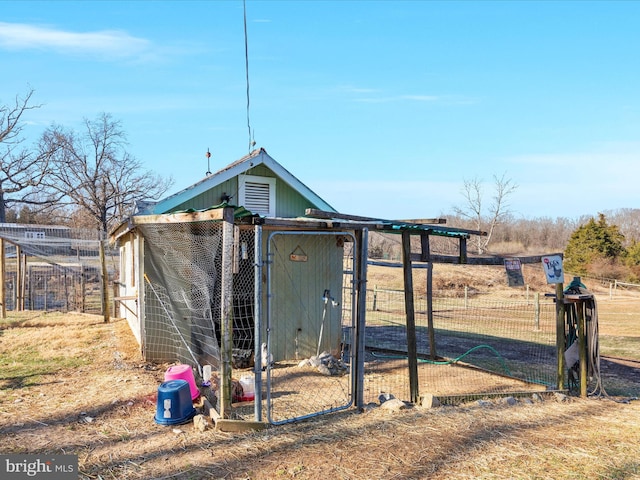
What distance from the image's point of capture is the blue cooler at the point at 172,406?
4.88m

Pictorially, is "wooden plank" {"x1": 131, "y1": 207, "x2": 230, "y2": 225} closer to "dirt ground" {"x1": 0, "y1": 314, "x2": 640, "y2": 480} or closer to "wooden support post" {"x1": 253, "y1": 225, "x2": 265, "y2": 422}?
"wooden support post" {"x1": 253, "y1": 225, "x2": 265, "y2": 422}

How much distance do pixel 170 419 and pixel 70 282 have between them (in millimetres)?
12402

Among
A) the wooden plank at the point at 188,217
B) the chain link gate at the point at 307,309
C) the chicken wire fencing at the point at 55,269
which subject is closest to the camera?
the wooden plank at the point at 188,217

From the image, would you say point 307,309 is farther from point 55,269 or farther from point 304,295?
point 55,269

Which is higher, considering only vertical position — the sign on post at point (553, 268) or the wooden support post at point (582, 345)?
the sign on post at point (553, 268)

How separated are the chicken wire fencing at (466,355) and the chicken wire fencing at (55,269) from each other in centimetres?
746

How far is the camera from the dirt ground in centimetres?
385

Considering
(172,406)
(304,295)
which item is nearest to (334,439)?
(172,406)

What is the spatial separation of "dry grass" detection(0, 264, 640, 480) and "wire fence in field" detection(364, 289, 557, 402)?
3.51 feet

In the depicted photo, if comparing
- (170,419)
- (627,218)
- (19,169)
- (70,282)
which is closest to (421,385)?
(170,419)

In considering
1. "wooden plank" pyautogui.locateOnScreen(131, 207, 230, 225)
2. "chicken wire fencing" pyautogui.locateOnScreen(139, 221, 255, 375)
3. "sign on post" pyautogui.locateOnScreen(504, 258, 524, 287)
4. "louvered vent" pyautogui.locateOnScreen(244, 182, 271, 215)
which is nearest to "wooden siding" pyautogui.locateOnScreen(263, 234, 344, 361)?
"chicken wire fencing" pyautogui.locateOnScreen(139, 221, 255, 375)

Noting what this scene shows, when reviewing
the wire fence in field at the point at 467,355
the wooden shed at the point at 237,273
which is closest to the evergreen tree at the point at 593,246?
the wire fence in field at the point at 467,355

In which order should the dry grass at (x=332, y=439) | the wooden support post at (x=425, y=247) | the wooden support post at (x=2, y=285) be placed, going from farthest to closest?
1. the wooden support post at (x=2, y=285)
2. the wooden support post at (x=425, y=247)
3. the dry grass at (x=332, y=439)

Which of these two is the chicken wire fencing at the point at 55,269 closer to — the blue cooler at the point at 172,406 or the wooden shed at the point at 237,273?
the wooden shed at the point at 237,273
